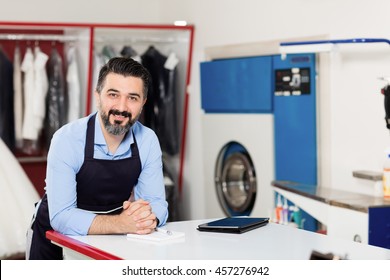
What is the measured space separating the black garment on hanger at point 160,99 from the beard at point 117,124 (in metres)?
3.14

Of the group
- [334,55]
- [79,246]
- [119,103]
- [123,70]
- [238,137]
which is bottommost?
[79,246]

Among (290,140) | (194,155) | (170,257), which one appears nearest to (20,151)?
(194,155)

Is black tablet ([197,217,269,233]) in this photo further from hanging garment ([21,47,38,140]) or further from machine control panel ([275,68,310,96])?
hanging garment ([21,47,38,140])

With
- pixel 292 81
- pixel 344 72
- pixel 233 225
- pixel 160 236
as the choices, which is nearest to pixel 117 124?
pixel 160 236

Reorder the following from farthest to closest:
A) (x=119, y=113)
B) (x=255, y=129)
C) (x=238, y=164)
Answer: (x=238, y=164), (x=255, y=129), (x=119, y=113)

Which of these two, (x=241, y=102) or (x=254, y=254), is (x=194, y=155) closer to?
(x=241, y=102)

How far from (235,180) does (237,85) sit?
76cm

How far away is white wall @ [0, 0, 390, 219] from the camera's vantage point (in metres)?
4.43

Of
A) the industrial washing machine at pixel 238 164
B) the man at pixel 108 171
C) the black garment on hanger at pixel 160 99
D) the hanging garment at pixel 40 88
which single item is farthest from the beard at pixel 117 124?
the black garment on hanger at pixel 160 99

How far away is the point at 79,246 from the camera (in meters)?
2.75

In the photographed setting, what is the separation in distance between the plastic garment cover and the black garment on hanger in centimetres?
173

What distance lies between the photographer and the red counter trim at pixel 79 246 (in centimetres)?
259

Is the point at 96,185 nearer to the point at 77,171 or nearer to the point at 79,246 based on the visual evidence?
the point at 77,171

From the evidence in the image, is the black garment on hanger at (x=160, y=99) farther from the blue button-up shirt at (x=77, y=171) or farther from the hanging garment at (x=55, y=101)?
the blue button-up shirt at (x=77, y=171)
